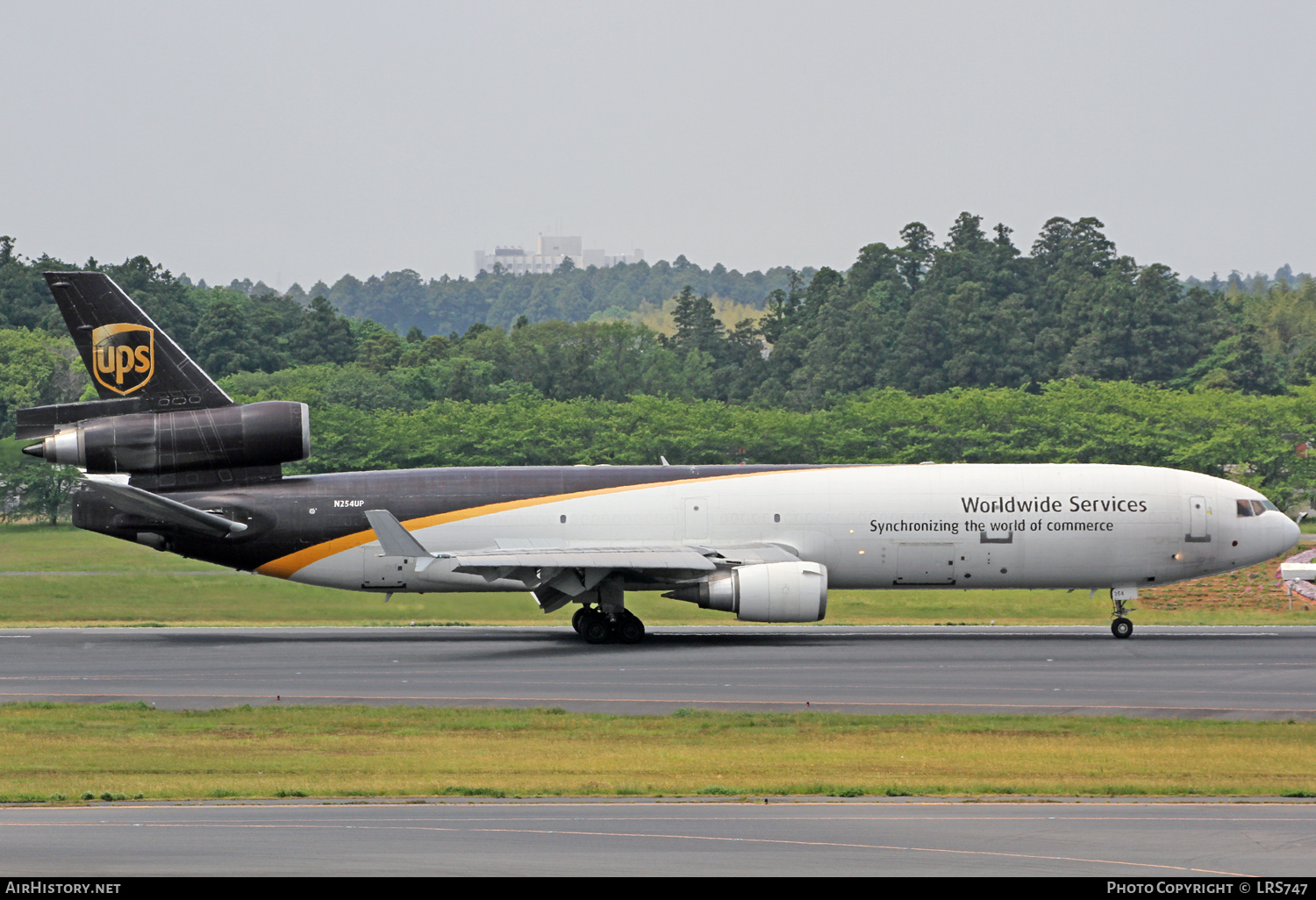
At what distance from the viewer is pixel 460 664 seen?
119ft

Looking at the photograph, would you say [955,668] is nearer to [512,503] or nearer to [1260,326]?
[512,503]

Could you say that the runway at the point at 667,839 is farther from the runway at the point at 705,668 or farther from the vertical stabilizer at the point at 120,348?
the vertical stabilizer at the point at 120,348

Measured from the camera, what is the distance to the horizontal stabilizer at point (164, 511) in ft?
130

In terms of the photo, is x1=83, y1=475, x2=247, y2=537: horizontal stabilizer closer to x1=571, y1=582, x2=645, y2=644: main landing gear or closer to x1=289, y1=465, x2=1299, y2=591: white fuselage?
x1=289, y1=465, x2=1299, y2=591: white fuselage

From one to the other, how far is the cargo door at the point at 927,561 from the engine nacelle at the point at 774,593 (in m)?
3.07

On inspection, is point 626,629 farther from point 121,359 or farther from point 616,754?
point 616,754

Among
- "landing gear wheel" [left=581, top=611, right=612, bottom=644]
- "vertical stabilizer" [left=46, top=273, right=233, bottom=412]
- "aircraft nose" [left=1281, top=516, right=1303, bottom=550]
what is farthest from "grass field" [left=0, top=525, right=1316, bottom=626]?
"vertical stabilizer" [left=46, top=273, right=233, bottom=412]

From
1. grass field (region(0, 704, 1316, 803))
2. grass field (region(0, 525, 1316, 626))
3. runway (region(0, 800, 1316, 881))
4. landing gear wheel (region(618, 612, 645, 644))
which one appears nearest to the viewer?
runway (region(0, 800, 1316, 881))

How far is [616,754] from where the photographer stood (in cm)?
2361

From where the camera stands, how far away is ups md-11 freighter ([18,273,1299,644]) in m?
42.0

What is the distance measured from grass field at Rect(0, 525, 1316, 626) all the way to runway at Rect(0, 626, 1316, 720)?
3465 mm

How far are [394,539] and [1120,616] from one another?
66.7 ft

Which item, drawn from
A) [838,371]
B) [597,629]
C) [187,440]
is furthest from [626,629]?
[838,371]
